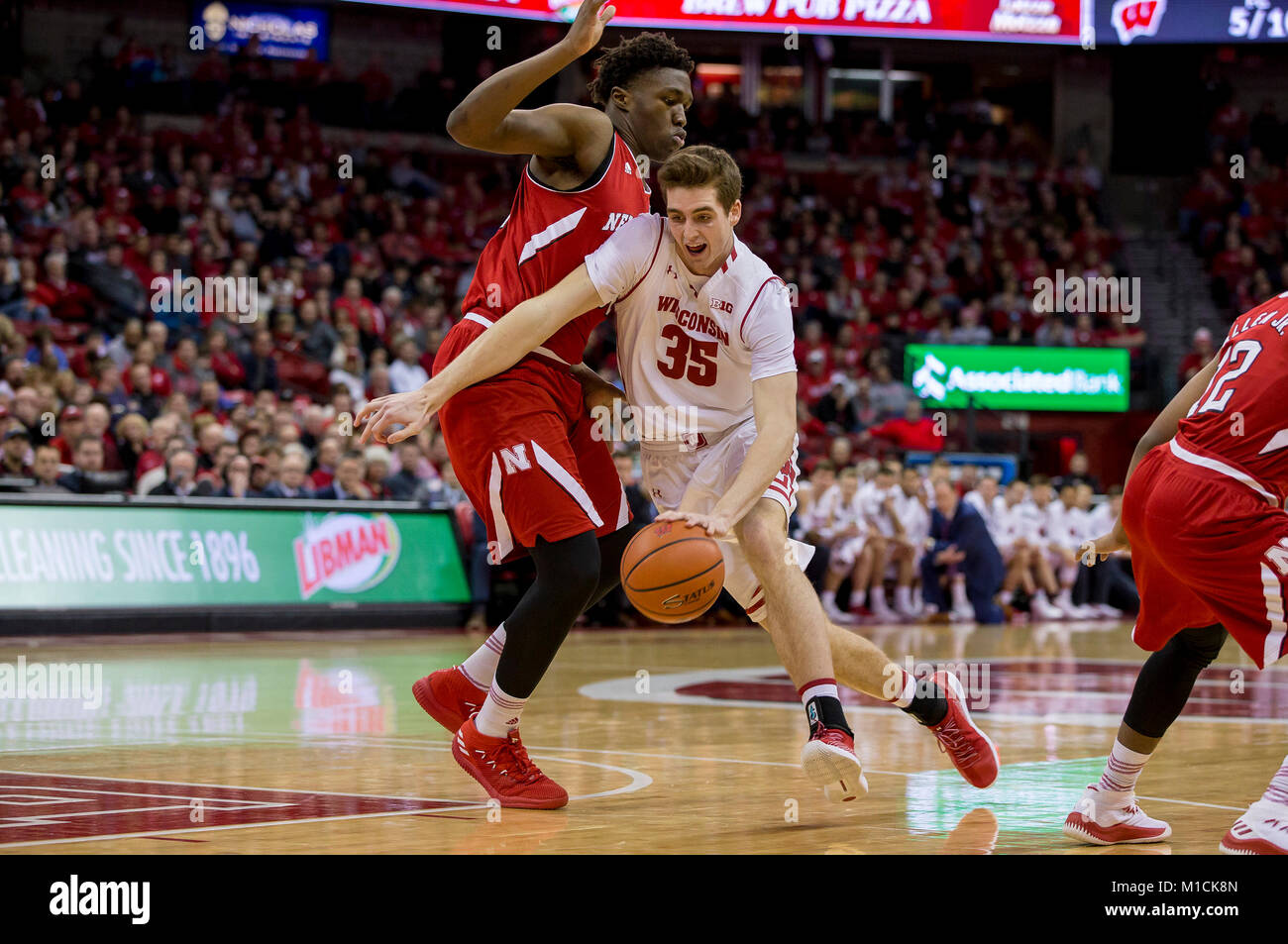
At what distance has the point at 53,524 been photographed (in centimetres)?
1179

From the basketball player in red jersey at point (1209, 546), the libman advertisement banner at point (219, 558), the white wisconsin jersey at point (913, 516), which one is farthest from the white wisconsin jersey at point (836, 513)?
the basketball player in red jersey at point (1209, 546)

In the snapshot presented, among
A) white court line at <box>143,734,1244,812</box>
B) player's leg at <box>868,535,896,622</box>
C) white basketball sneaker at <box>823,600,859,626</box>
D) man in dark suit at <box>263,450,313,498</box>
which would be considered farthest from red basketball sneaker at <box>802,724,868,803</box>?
player's leg at <box>868,535,896,622</box>

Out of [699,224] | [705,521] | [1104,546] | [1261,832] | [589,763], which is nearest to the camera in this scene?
[1261,832]

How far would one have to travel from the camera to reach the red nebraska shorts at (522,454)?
4891 mm

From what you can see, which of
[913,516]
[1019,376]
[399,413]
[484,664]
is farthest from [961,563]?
[399,413]

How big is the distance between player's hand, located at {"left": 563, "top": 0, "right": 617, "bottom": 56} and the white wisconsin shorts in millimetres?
1282

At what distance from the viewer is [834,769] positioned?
4.33m

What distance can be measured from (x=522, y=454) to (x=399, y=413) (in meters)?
0.49

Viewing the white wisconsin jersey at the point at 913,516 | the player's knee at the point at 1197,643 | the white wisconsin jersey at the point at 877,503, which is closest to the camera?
the player's knee at the point at 1197,643

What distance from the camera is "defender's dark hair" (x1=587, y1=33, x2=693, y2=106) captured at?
5.24 meters

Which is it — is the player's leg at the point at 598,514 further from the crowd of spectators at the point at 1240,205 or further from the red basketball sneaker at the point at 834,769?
the crowd of spectators at the point at 1240,205

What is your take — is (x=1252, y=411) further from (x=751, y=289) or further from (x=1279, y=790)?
(x=751, y=289)

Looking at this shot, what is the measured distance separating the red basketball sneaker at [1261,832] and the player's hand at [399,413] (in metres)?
2.38
